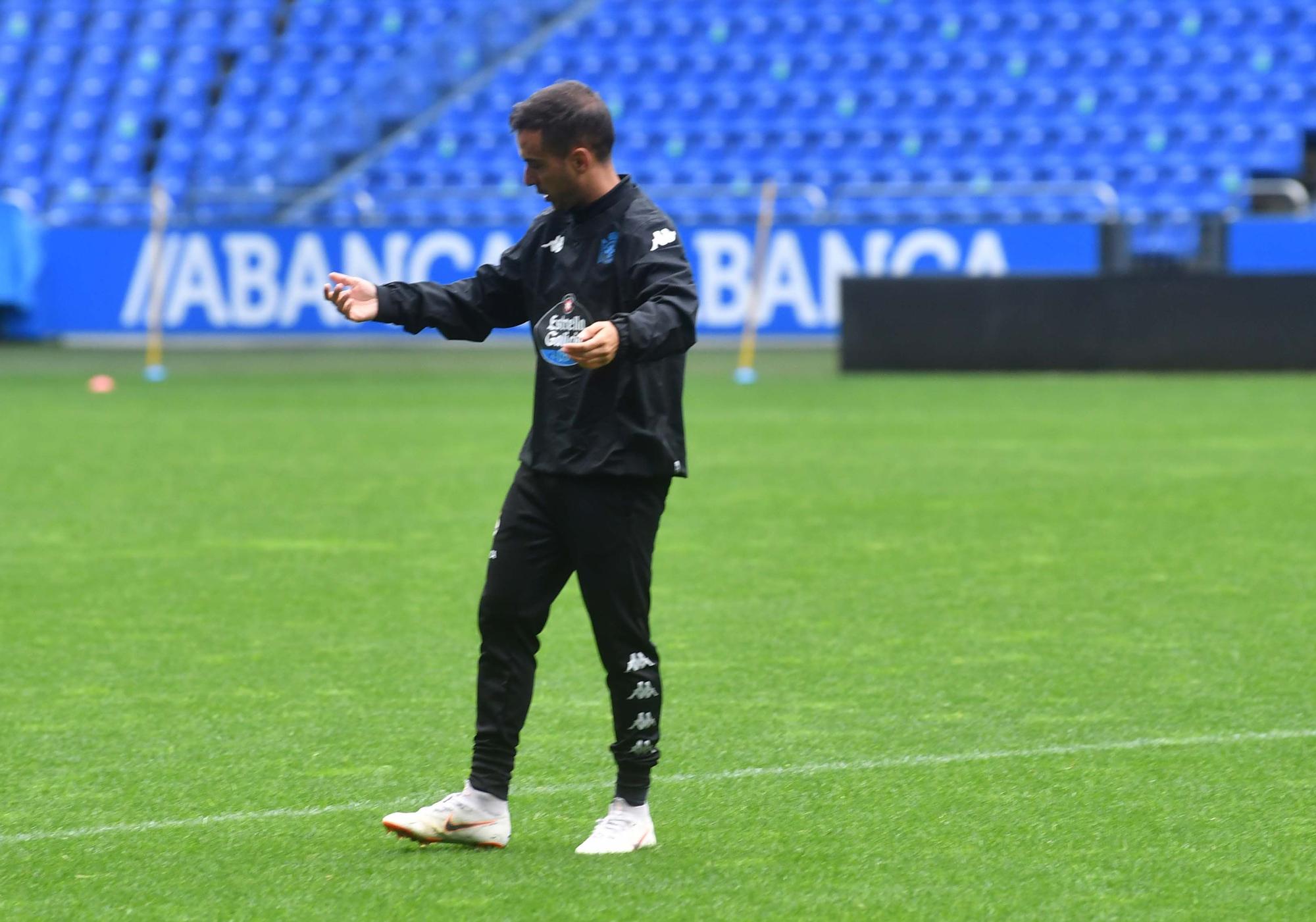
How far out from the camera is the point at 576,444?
450cm

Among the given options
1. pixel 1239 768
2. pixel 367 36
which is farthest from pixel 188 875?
pixel 367 36

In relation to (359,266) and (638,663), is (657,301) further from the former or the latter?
Result: (359,266)

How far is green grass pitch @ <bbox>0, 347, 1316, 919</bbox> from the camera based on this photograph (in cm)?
437

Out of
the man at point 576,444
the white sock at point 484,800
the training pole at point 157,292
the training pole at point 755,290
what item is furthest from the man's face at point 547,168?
the training pole at point 157,292

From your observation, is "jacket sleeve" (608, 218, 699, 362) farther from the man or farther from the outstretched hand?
the outstretched hand

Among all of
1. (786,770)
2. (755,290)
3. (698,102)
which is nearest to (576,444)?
(786,770)

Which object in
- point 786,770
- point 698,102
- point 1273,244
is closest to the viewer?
point 786,770

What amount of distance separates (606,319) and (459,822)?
116 centimetres

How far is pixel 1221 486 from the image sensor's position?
11.6 meters

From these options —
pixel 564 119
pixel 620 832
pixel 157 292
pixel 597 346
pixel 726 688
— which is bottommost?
pixel 726 688

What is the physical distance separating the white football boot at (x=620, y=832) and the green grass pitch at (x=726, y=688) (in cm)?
6

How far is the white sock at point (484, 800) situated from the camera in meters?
4.58

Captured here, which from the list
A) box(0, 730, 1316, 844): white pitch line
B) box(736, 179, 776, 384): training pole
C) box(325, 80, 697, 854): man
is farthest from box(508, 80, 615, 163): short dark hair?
box(736, 179, 776, 384): training pole

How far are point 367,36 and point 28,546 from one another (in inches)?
814
